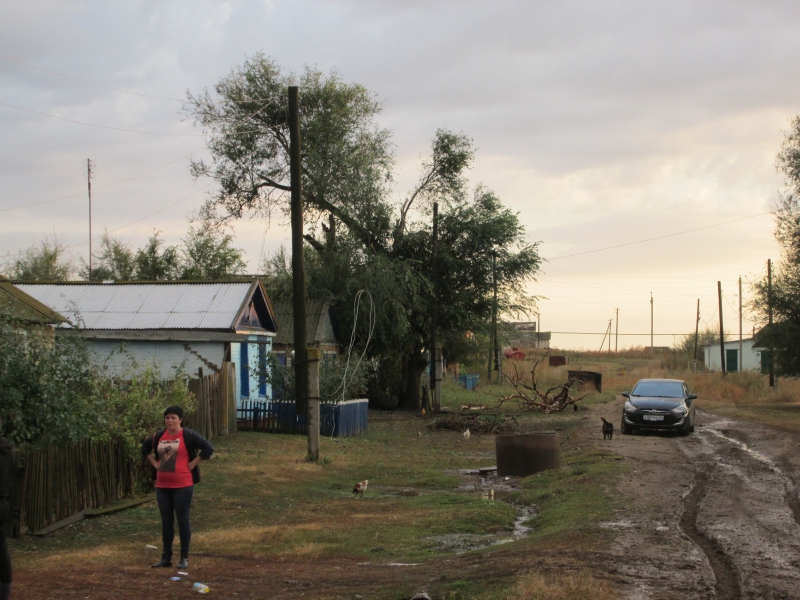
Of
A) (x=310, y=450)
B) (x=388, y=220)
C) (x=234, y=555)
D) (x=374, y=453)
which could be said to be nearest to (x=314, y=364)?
(x=310, y=450)

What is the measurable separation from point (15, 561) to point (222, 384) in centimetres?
1091

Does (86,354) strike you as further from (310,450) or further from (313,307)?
(313,307)

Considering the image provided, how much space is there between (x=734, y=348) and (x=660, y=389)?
50152 millimetres

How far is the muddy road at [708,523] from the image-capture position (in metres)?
6.53

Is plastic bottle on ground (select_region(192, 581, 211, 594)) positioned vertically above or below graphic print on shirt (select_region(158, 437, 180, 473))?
below

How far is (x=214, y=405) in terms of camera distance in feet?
61.3

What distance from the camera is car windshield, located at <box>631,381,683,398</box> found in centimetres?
2275

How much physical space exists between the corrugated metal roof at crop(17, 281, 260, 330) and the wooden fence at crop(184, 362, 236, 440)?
7.29 feet

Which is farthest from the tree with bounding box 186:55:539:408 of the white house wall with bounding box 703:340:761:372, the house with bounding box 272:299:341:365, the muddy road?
the white house wall with bounding box 703:340:761:372

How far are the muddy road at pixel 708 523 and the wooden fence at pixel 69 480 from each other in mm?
6551

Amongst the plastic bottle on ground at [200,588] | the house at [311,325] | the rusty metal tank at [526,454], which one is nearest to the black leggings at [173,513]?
the plastic bottle on ground at [200,588]

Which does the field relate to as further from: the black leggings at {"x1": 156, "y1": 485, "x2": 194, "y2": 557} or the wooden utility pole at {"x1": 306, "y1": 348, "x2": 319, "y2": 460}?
the wooden utility pole at {"x1": 306, "y1": 348, "x2": 319, "y2": 460}

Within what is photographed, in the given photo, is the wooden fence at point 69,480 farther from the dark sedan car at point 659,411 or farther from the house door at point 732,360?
the house door at point 732,360

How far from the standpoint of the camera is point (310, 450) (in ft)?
53.1
